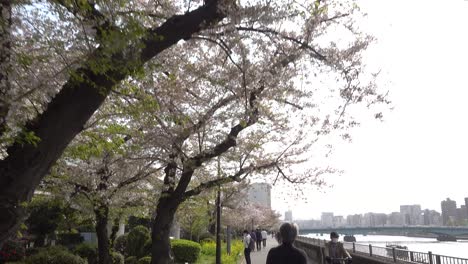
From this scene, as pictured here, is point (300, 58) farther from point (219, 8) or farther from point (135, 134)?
point (135, 134)

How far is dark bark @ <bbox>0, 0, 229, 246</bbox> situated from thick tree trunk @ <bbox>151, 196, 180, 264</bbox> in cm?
629

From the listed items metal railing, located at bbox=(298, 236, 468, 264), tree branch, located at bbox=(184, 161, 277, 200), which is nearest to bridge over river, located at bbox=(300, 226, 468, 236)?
metal railing, located at bbox=(298, 236, 468, 264)

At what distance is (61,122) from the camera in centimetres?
449

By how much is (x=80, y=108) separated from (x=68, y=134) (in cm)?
33

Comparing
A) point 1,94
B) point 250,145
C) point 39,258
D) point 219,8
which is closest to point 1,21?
point 1,94

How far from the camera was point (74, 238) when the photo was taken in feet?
92.8

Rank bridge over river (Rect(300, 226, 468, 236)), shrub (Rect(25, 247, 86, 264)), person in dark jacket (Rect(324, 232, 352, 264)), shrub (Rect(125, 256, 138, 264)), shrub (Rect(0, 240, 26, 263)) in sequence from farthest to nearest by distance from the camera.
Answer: bridge over river (Rect(300, 226, 468, 236)), shrub (Rect(125, 256, 138, 264)), shrub (Rect(0, 240, 26, 263)), shrub (Rect(25, 247, 86, 264)), person in dark jacket (Rect(324, 232, 352, 264))

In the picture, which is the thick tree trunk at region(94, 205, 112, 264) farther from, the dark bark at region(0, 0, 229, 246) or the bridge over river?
the bridge over river

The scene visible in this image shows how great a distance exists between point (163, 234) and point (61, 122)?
6787 mm

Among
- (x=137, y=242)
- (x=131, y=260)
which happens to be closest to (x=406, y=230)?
(x=137, y=242)

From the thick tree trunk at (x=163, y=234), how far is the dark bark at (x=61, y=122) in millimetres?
6292

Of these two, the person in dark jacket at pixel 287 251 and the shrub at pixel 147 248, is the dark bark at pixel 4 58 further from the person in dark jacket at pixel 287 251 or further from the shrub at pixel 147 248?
the shrub at pixel 147 248

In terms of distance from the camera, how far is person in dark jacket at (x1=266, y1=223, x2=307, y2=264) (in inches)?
173

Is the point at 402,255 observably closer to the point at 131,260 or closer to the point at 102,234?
the point at 102,234
